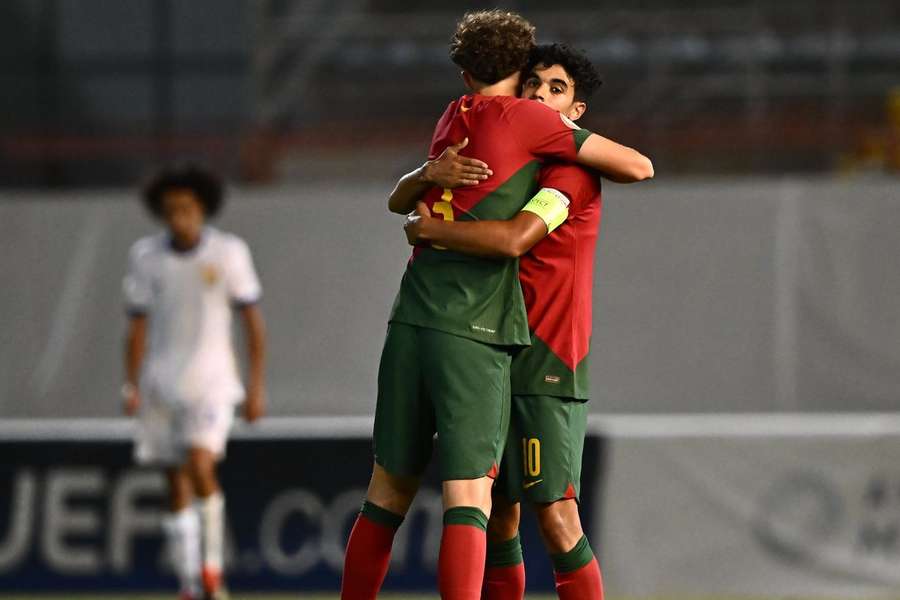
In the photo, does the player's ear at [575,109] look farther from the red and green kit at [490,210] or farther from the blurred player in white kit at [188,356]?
the blurred player in white kit at [188,356]

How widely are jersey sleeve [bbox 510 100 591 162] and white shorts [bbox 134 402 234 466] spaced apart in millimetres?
3392

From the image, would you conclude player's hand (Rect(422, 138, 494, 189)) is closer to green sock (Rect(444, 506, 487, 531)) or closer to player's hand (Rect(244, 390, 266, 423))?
green sock (Rect(444, 506, 487, 531))

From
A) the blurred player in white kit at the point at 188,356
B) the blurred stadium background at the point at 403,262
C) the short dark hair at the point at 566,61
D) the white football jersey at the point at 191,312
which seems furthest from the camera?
the blurred stadium background at the point at 403,262

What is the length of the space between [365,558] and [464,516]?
1.17ft

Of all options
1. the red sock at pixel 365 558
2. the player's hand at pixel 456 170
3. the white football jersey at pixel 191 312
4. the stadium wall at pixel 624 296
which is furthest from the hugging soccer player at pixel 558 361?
the stadium wall at pixel 624 296

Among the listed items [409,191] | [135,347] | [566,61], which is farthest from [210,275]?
[566,61]

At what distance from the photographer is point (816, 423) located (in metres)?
8.20

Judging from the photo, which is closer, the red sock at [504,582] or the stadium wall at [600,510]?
the red sock at [504,582]

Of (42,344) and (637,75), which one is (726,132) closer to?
(637,75)

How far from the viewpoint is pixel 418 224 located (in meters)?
4.49

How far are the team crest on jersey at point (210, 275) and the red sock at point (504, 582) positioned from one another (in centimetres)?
309

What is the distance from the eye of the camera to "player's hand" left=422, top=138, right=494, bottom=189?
4488 millimetres

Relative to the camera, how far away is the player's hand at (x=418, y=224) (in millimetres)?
4480

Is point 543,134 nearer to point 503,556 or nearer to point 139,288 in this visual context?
point 503,556
